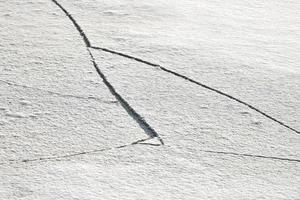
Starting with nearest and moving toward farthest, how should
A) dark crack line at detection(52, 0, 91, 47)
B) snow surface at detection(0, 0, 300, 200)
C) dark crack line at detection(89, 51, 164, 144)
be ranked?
snow surface at detection(0, 0, 300, 200) < dark crack line at detection(89, 51, 164, 144) < dark crack line at detection(52, 0, 91, 47)

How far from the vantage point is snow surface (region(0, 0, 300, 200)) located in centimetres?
205

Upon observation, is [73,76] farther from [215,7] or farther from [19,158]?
[215,7]

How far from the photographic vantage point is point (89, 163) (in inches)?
83.3

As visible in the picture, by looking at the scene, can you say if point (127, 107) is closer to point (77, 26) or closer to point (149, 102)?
point (149, 102)

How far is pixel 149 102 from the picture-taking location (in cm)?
249

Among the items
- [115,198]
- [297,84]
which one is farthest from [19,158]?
[297,84]

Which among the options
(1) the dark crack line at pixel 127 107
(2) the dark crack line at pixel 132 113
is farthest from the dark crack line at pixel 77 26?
(2) the dark crack line at pixel 132 113

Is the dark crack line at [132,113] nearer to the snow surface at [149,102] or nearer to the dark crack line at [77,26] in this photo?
the snow surface at [149,102]

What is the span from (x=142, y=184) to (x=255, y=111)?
627mm

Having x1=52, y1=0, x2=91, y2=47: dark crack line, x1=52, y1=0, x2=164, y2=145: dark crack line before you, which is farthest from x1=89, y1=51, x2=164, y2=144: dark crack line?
x1=52, y1=0, x2=91, y2=47: dark crack line

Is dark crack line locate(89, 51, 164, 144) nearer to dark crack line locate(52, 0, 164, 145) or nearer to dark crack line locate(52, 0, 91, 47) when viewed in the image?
dark crack line locate(52, 0, 164, 145)

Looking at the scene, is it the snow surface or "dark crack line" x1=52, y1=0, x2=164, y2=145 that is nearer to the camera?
the snow surface

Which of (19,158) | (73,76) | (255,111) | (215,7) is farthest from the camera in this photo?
(215,7)

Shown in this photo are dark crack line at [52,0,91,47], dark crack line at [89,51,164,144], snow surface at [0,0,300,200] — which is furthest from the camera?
dark crack line at [52,0,91,47]
